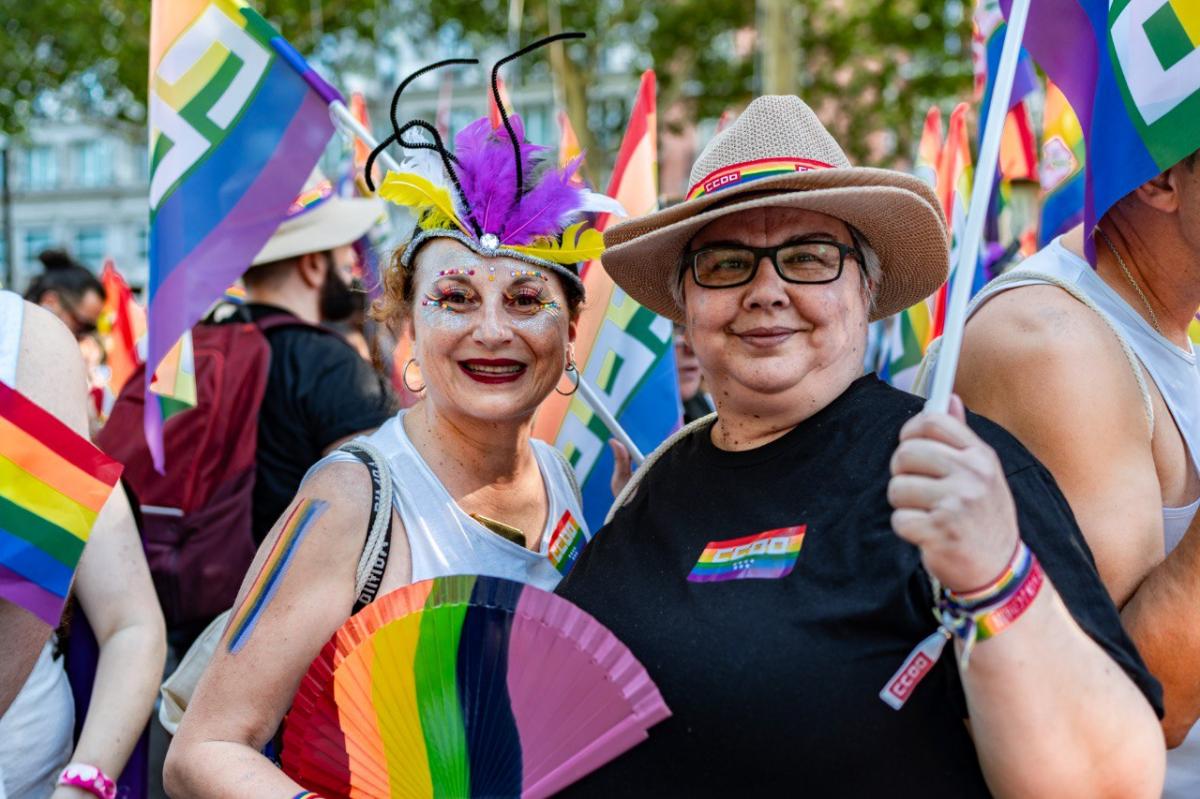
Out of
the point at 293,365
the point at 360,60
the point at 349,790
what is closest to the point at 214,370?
the point at 293,365

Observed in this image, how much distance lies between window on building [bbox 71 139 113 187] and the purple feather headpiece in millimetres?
52075

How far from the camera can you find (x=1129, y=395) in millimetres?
2035

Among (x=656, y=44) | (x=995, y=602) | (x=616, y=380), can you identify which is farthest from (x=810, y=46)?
(x=995, y=602)

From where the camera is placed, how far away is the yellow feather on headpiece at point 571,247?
2521 millimetres

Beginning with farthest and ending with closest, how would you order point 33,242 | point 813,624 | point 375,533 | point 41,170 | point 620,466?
1. point 33,242
2. point 41,170
3. point 620,466
4. point 375,533
5. point 813,624

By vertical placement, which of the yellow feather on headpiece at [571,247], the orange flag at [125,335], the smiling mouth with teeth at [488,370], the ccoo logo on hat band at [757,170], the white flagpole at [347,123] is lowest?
the orange flag at [125,335]

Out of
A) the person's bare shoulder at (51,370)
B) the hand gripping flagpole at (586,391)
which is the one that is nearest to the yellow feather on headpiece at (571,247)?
the hand gripping flagpole at (586,391)

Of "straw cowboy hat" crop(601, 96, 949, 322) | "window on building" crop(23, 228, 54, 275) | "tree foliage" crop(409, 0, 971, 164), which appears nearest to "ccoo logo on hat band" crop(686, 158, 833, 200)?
"straw cowboy hat" crop(601, 96, 949, 322)

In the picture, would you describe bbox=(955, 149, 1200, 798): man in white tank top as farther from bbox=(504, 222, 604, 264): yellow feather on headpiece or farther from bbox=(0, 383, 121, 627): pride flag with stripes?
bbox=(0, 383, 121, 627): pride flag with stripes

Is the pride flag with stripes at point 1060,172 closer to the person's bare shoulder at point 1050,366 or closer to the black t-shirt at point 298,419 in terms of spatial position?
the person's bare shoulder at point 1050,366

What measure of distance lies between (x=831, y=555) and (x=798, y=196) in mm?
574

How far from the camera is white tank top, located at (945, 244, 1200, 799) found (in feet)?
6.85

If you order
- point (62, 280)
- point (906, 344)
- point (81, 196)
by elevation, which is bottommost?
point (81, 196)

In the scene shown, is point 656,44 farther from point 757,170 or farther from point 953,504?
point 953,504
